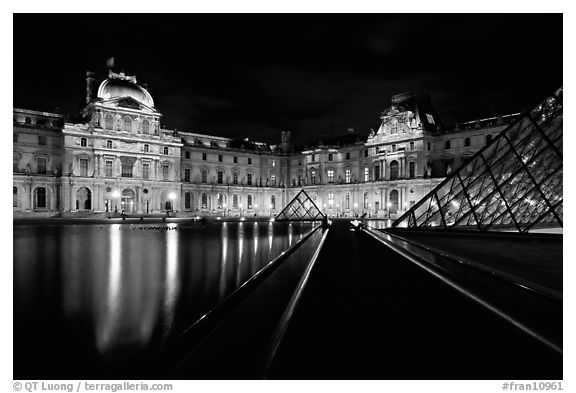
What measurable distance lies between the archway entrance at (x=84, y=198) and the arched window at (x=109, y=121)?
7.78 m

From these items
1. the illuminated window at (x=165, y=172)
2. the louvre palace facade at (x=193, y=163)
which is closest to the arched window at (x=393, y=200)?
the louvre palace facade at (x=193, y=163)

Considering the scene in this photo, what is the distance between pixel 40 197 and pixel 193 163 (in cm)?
1920

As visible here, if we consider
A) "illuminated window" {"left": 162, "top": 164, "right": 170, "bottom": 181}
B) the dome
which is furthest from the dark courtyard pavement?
"illuminated window" {"left": 162, "top": 164, "right": 170, "bottom": 181}

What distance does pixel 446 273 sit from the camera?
22.1 ft

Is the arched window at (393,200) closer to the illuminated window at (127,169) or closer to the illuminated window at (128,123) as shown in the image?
the illuminated window at (127,169)

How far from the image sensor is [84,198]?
145 feet

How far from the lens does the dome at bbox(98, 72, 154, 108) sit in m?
44.3

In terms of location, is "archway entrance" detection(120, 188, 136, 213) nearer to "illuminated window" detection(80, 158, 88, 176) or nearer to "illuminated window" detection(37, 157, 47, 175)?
"illuminated window" detection(80, 158, 88, 176)

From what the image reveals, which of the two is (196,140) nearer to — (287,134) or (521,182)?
(287,134)

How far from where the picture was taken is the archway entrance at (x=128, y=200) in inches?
1833

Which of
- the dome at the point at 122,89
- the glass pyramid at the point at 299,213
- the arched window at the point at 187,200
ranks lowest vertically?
the glass pyramid at the point at 299,213

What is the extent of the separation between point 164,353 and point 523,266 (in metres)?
7.25

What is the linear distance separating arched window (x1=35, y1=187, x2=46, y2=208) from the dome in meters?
12.6

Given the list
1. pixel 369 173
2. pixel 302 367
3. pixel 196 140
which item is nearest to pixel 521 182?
pixel 302 367
